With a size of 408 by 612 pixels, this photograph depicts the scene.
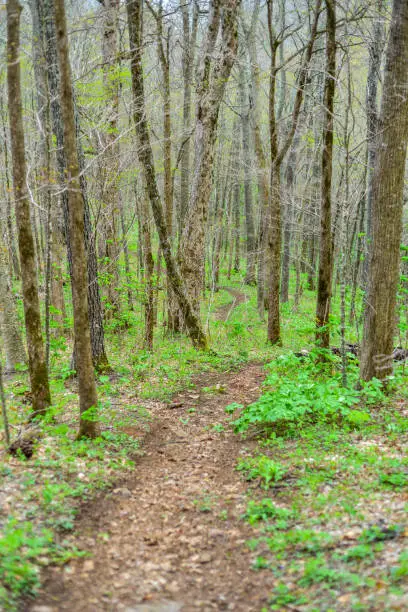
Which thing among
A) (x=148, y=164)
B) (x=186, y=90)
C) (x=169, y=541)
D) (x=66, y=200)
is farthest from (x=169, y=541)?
(x=186, y=90)

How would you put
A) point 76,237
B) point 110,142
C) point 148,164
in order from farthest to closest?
point 110,142
point 148,164
point 76,237

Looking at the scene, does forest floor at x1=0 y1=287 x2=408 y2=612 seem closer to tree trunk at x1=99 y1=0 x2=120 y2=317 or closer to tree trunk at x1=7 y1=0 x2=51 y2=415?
tree trunk at x1=7 y1=0 x2=51 y2=415

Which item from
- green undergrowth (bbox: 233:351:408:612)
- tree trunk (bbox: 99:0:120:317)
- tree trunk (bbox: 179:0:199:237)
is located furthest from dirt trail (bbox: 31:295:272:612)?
tree trunk (bbox: 179:0:199:237)

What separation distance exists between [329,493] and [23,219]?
4.69 m

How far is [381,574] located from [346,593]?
0.30 metres

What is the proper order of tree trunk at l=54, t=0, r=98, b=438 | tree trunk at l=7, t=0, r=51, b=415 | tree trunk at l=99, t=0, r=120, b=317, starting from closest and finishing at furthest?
tree trunk at l=54, t=0, r=98, b=438 → tree trunk at l=7, t=0, r=51, b=415 → tree trunk at l=99, t=0, r=120, b=317

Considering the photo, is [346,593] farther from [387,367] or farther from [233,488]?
[387,367]

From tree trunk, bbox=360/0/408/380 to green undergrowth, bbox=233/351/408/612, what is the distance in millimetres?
702

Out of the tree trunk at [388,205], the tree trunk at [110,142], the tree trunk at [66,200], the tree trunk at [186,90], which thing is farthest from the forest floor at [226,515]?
the tree trunk at [186,90]

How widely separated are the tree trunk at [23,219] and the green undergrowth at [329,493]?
2919 mm

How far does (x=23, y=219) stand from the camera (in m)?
5.65

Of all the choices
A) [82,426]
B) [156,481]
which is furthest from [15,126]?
[156,481]

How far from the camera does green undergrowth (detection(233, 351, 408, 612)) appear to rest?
11.2 ft

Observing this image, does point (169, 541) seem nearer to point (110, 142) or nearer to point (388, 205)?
point (388, 205)
